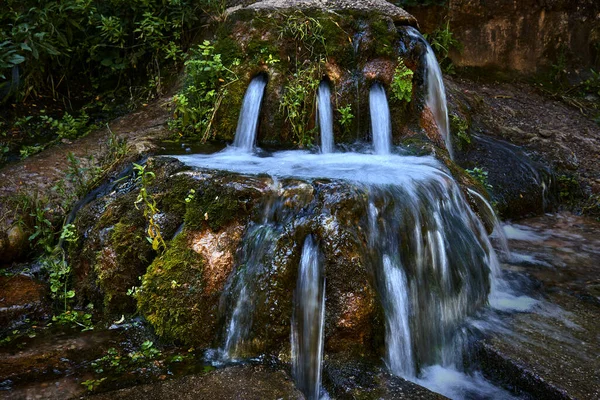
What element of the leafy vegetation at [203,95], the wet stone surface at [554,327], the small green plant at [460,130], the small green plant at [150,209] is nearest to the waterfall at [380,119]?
the small green plant at [460,130]

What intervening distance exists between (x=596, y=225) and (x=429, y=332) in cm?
352

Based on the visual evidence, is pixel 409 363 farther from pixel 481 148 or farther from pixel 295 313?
pixel 481 148

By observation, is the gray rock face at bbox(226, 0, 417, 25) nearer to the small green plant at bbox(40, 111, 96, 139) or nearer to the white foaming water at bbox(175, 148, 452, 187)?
the white foaming water at bbox(175, 148, 452, 187)

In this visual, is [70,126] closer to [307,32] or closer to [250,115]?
[250,115]

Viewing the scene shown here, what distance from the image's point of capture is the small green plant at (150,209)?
348cm

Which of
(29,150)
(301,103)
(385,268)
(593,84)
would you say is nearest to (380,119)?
(301,103)

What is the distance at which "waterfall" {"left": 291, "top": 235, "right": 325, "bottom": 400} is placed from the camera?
2.95 meters

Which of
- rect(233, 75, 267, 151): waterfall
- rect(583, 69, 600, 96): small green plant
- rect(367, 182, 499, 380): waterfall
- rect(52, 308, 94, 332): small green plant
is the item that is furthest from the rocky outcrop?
rect(52, 308, 94, 332): small green plant

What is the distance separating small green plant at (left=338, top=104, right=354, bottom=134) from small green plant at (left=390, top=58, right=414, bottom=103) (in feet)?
1.66

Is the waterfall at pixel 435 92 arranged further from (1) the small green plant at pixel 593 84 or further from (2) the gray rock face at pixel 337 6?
(1) the small green plant at pixel 593 84

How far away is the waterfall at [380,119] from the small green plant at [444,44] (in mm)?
3512

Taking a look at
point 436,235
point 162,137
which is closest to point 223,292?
point 436,235

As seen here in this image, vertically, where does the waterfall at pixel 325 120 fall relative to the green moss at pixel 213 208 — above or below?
above

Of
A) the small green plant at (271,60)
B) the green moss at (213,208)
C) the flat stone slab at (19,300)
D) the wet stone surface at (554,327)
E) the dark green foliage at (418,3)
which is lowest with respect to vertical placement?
the wet stone surface at (554,327)
